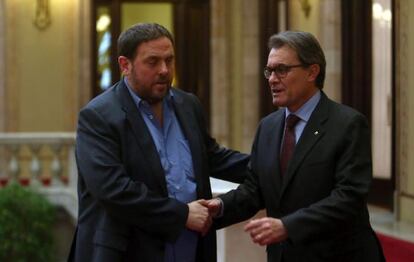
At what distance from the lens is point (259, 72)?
13023 millimetres

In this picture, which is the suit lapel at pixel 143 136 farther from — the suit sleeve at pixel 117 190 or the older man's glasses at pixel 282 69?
the older man's glasses at pixel 282 69

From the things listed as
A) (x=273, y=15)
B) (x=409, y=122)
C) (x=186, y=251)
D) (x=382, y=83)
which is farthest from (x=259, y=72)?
(x=186, y=251)

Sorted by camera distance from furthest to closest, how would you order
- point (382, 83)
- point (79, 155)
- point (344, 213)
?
1. point (382, 83)
2. point (79, 155)
3. point (344, 213)

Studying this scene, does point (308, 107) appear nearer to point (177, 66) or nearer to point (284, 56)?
point (284, 56)

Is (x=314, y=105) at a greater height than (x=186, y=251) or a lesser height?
greater

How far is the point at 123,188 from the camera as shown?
3.14m

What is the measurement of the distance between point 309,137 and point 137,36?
627 millimetres

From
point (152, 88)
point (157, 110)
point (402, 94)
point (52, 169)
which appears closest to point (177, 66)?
point (52, 169)

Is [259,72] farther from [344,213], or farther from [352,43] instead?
[344,213]

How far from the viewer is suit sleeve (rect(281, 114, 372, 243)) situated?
3.06 metres

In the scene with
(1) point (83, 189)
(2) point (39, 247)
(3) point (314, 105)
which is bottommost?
(2) point (39, 247)

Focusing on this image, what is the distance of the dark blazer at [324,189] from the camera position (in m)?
3.07

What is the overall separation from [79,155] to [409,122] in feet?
17.1

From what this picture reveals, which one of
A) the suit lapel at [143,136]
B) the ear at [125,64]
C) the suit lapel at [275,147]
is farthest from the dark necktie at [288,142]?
the ear at [125,64]
